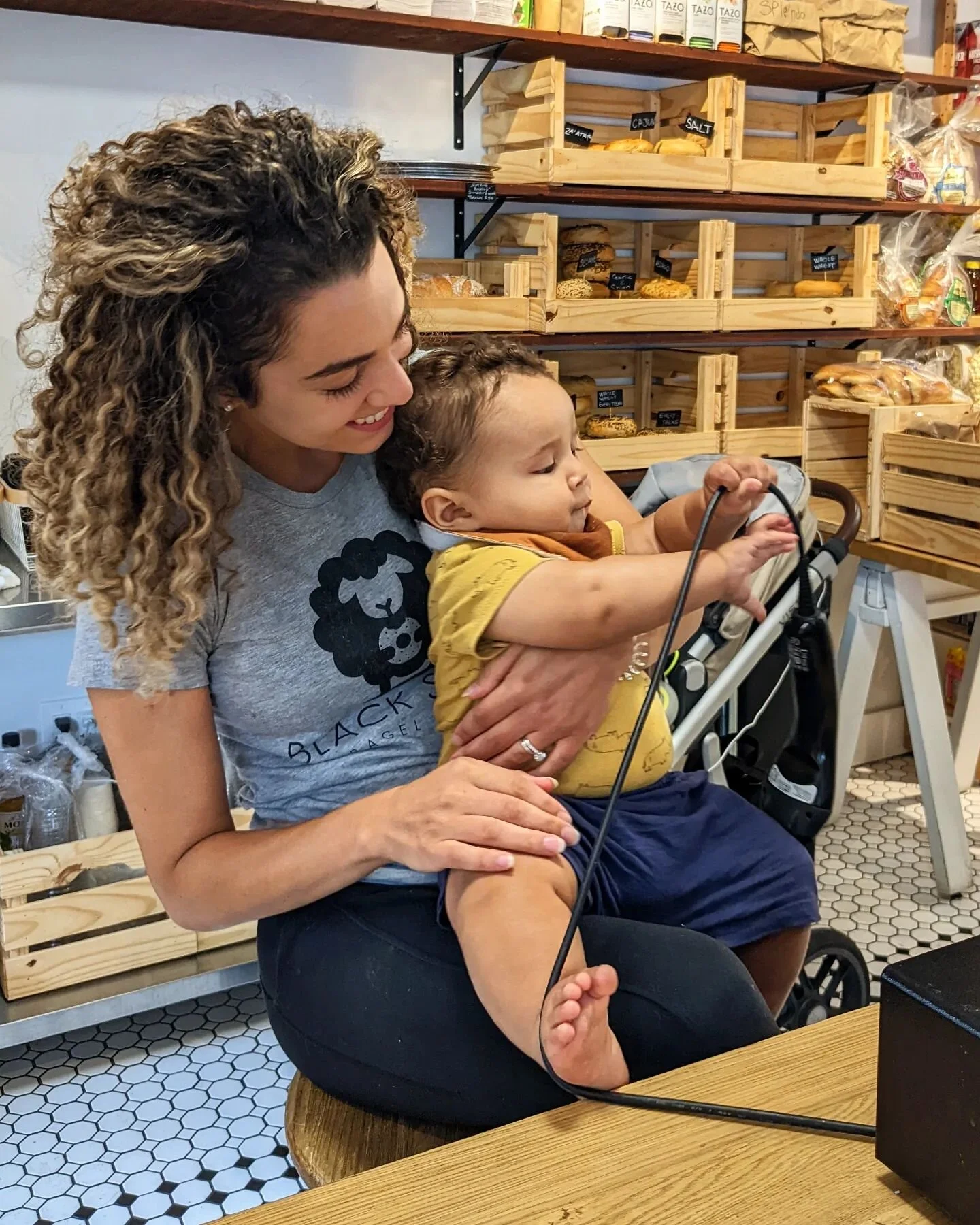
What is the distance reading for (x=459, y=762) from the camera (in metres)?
1.09

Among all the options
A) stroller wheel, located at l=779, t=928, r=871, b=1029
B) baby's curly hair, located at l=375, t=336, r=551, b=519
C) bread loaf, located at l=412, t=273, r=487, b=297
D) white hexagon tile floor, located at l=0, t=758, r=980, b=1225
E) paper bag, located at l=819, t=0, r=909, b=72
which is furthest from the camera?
paper bag, located at l=819, t=0, r=909, b=72

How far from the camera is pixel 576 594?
1.18 metres

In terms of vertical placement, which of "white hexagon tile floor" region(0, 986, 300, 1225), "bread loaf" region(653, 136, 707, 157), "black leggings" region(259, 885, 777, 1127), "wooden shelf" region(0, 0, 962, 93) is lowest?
"white hexagon tile floor" region(0, 986, 300, 1225)

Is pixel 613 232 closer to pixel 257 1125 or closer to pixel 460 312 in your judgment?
pixel 460 312

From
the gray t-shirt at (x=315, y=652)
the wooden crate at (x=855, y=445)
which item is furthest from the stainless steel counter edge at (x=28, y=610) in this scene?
the wooden crate at (x=855, y=445)

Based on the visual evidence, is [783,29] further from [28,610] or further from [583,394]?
[28,610]

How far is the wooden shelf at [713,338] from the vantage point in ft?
9.30

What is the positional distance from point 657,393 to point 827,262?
0.63m

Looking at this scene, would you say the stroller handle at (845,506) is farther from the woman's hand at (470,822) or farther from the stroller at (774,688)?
the woman's hand at (470,822)

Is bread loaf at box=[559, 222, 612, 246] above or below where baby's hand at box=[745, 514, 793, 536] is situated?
above

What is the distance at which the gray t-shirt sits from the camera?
1188 millimetres

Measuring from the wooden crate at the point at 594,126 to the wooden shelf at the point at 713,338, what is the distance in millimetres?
349

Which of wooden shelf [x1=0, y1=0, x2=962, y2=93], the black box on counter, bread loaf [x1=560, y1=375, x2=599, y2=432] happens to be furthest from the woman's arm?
bread loaf [x1=560, y1=375, x2=599, y2=432]

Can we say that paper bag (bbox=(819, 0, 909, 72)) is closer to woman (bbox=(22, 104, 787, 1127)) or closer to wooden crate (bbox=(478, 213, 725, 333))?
wooden crate (bbox=(478, 213, 725, 333))
